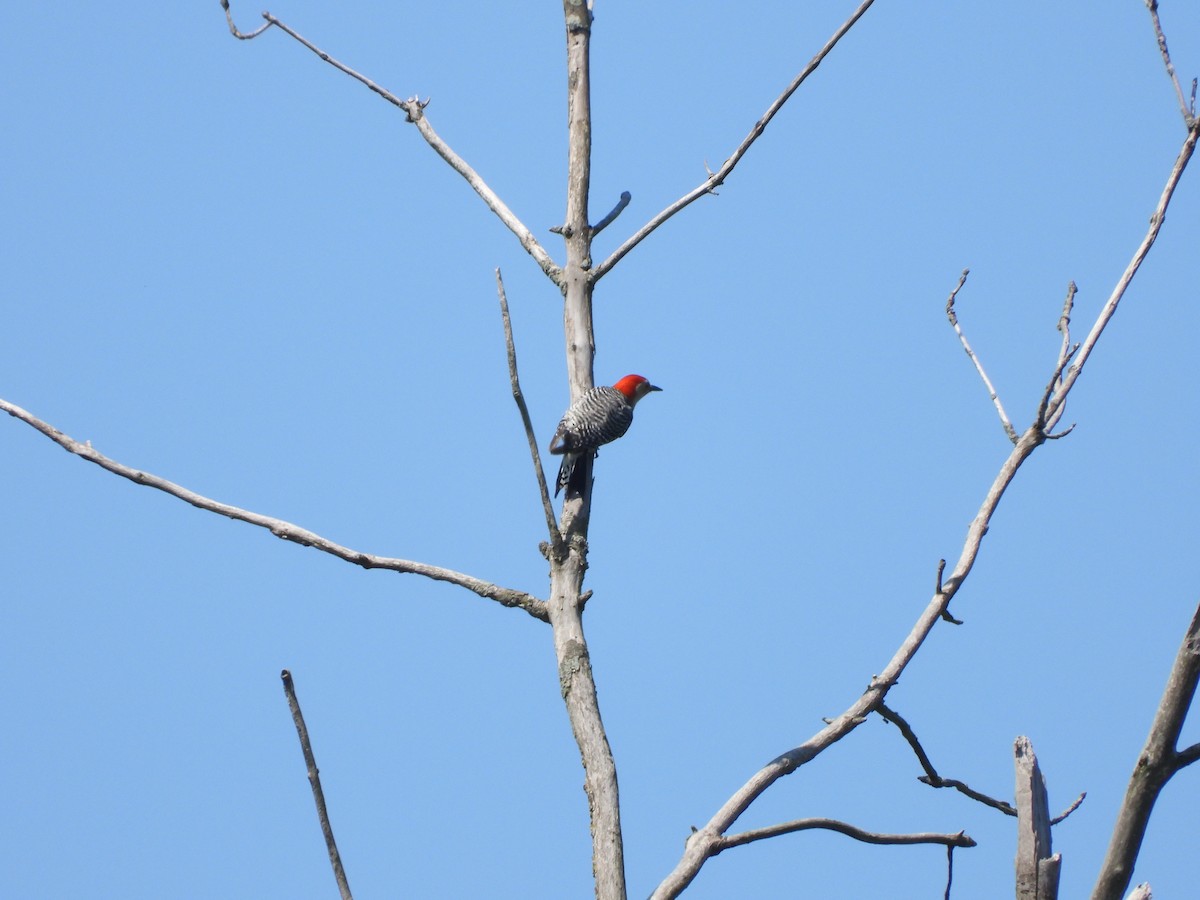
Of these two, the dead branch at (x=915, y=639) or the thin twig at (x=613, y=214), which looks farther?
the thin twig at (x=613, y=214)

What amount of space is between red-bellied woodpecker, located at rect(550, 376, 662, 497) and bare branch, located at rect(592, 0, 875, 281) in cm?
64

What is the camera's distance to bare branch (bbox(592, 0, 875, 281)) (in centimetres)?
565

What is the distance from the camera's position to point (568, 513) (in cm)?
560

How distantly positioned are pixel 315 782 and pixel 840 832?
2.08 m

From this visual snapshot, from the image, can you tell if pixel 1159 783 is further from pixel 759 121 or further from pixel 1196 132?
pixel 759 121

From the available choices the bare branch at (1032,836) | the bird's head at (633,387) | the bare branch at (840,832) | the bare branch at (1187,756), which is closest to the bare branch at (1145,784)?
the bare branch at (1187,756)

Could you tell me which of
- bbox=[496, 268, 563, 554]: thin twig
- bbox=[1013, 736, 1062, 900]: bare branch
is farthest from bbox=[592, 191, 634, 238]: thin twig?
bbox=[1013, 736, 1062, 900]: bare branch

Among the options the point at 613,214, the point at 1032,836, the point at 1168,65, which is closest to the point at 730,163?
the point at 613,214

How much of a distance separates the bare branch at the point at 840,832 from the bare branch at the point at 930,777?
0.23 m

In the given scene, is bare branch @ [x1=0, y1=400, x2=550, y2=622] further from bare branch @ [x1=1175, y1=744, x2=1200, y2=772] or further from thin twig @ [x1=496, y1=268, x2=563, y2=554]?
bare branch @ [x1=1175, y1=744, x2=1200, y2=772]

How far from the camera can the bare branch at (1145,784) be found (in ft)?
9.55

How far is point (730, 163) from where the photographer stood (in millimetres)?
5746

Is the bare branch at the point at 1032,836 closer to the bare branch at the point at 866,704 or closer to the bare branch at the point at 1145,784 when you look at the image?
the bare branch at the point at 1145,784

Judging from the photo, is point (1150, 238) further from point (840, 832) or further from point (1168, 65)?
point (840, 832)
